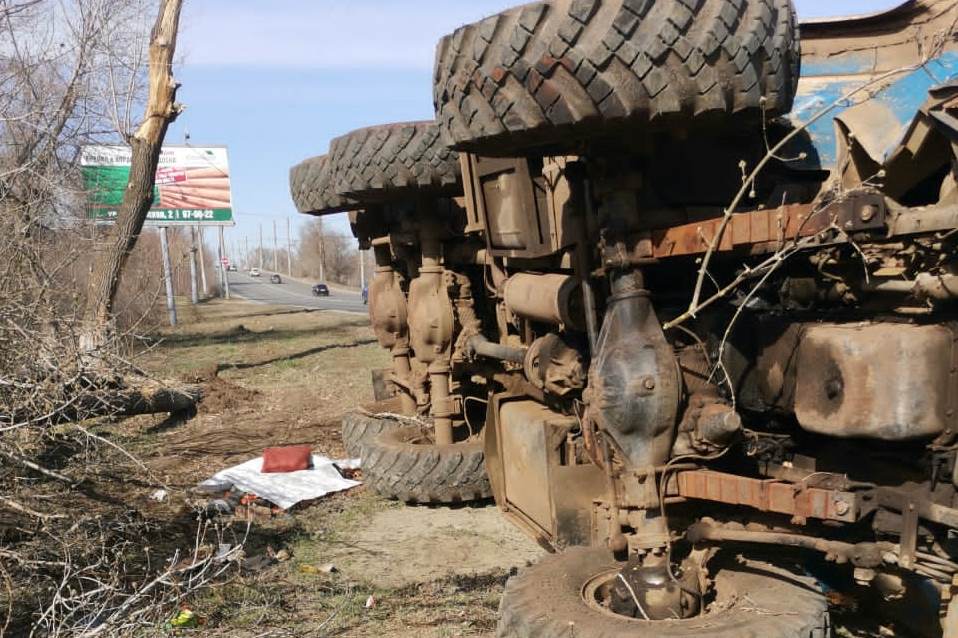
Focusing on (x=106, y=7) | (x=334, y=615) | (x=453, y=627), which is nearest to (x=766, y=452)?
(x=453, y=627)

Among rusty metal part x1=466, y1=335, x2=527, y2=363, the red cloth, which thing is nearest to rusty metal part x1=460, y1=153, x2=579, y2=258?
rusty metal part x1=466, y1=335, x2=527, y2=363

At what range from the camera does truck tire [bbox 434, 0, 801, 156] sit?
225cm

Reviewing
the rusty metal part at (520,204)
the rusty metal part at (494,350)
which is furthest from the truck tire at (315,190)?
the rusty metal part at (520,204)

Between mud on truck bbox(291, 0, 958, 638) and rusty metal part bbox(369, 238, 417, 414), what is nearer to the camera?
mud on truck bbox(291, 0, 958, 638)

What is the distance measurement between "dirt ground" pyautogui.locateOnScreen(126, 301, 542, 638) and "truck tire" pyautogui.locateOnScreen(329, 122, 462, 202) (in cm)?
212

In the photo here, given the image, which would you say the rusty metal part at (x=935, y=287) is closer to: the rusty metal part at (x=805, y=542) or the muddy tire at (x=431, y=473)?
the rusty metal part at (x=805, y=542)

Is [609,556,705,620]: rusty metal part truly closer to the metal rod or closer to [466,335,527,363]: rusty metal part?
the metal rod

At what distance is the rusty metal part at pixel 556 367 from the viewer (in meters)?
3.77

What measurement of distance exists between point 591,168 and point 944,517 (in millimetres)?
1447

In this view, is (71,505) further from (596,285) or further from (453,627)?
(596,285)

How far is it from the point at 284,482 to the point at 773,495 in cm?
438

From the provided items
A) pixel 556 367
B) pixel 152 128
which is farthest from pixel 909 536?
pixel 152 128

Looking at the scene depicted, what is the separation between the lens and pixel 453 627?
12.3 ft

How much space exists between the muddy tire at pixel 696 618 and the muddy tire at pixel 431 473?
241 cm
